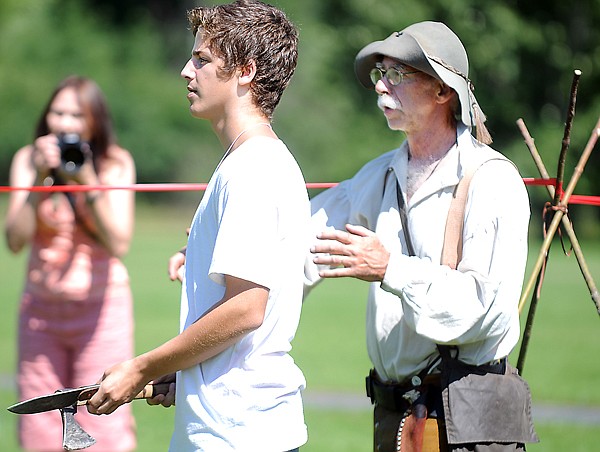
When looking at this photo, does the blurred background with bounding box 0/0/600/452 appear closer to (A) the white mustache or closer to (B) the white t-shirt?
(A) the white mustache

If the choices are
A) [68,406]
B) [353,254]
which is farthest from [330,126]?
[68,406]

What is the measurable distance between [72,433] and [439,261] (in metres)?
1.40

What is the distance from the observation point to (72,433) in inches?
130

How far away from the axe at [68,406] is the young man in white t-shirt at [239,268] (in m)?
0.09

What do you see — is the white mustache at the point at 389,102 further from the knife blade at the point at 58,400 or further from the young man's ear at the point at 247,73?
the knife blade at the point at 58,400

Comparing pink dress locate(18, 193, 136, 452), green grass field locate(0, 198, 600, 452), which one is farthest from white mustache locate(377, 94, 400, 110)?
green grass field locate(0, 198, 600, 452)

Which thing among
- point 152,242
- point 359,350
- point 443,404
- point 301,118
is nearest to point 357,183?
point 443,404

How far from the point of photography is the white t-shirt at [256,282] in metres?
3.09

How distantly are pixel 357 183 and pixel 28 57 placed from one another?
40889mm

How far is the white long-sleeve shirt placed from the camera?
347 centimetres

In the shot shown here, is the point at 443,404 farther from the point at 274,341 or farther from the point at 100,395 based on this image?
the point at 100,395

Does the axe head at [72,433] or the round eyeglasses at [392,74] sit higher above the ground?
the round eyeglasses at [392,74]

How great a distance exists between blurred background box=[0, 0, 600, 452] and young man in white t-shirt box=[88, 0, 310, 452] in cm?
92

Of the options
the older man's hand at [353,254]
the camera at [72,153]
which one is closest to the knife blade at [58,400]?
the older man's hand at [353,254]
